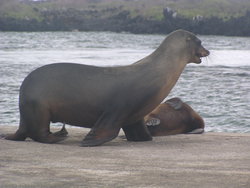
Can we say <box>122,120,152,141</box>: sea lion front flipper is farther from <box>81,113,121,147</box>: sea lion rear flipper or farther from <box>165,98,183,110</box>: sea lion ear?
<box>165,98,183,110</box>: sea lion ear

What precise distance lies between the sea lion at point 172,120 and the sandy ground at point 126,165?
3.77ft

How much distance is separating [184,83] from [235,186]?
14.5 m

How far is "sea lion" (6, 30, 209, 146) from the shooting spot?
7.25 meters

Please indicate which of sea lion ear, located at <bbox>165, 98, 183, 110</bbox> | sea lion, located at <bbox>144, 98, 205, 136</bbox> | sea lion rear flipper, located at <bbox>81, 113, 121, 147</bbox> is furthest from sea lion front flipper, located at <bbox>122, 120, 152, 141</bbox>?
sea lion ear, located at <bbox>165, 98, 183, 110</bbox>

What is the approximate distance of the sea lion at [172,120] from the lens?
8688 millimetres

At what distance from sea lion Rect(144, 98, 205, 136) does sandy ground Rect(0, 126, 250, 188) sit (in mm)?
1150

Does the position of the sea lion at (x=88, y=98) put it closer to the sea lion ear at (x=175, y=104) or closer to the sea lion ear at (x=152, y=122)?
the sea lion ear at (x=152, y=122)

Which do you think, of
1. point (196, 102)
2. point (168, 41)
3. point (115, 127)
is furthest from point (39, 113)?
A: point (196, 102)

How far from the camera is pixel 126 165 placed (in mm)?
5711

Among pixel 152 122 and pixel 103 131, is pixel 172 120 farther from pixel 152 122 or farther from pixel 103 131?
pixel 103 131

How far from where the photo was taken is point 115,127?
7242 mm

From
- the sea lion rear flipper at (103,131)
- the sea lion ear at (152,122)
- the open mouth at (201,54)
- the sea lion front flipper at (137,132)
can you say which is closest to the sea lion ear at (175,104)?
the sea lion ear at (152,122)

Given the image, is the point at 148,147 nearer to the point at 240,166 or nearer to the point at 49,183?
the point at 240,166

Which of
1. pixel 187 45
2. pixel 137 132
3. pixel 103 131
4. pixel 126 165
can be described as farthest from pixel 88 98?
pixel 126 165
